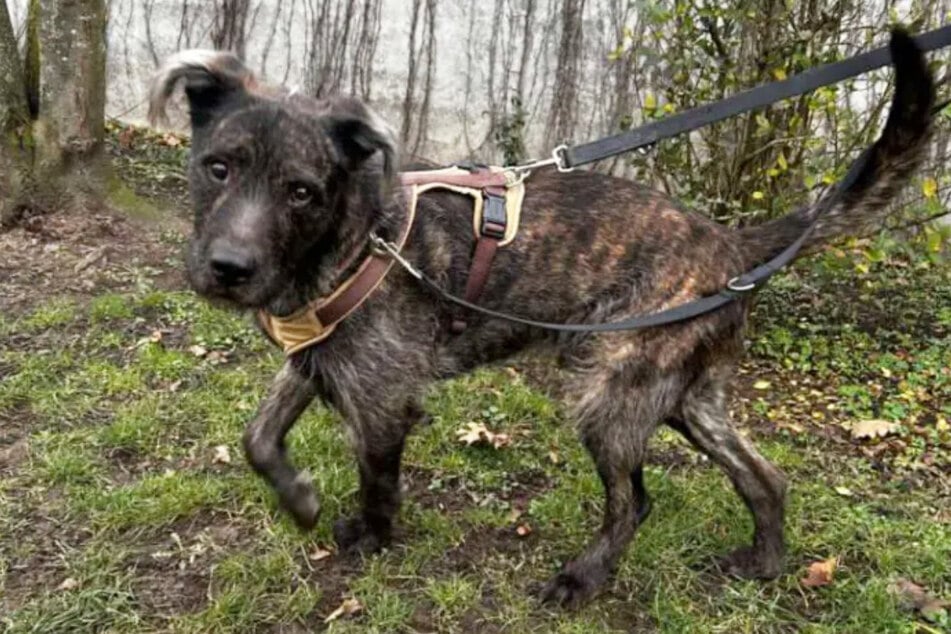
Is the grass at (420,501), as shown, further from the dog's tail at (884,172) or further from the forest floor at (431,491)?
the dog's tail at (884,172)

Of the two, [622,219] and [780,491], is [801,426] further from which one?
[622,219]

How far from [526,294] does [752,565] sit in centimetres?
139

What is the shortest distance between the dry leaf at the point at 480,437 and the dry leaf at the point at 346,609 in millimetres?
1208

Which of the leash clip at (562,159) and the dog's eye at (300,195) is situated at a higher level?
the leash clip at (562,159)

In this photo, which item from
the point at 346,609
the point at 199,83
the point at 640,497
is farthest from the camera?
the point at 640,497

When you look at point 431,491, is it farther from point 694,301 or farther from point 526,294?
point 694,301

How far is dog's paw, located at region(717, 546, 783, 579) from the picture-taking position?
360cm

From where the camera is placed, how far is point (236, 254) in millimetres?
2719

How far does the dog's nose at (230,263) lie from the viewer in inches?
107

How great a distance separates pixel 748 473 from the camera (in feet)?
11.8

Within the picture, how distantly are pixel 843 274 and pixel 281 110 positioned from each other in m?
4.22

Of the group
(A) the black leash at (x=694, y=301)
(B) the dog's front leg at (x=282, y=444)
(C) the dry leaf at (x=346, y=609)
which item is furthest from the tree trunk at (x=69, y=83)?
(C) the dry leaf at (x=346, y=609)

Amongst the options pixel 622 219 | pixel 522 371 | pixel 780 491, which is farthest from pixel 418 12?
pixel 780 491

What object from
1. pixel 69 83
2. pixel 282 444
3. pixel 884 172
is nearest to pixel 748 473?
pixel 884 172
